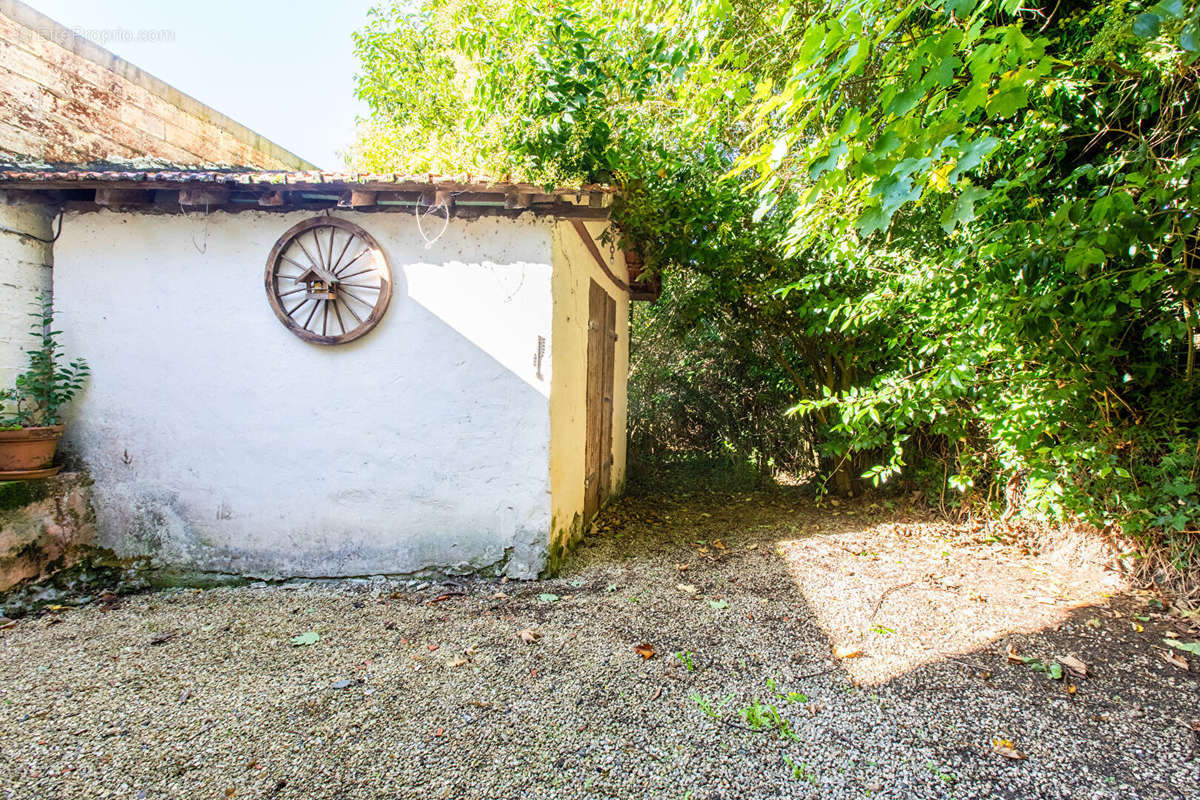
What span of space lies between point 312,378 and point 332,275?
0.69 meters

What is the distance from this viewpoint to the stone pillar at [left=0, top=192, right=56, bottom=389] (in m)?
3.44

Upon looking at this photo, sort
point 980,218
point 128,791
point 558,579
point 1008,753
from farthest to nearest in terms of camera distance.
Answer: point 558,579 < point 980,218 < point 1008,753 < point 128,791

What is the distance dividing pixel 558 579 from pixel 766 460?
4.33m

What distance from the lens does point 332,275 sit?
11.6 ft

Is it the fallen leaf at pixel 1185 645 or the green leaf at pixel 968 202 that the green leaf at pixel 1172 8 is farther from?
the fallen leaf at pixel 1185 645

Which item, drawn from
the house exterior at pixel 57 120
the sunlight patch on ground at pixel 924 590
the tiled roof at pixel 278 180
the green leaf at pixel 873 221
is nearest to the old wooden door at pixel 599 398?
the tiled roof at pixel 278 180

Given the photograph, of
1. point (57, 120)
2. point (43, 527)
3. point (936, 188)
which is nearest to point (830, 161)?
point (936, 188)

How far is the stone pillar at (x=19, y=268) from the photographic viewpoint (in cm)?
344

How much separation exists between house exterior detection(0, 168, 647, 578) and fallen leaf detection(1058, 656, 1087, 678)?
9.28ft

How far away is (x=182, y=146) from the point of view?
546cm

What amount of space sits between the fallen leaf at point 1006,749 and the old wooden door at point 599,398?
122 inches

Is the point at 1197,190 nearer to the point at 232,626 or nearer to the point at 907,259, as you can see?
the point at 907,259

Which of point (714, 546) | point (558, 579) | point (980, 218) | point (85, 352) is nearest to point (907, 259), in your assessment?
point (980, 218)

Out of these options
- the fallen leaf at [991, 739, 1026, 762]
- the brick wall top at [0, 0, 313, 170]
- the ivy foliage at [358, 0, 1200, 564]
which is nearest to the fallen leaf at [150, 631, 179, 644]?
the ivy foliage at [358, 0, 1200, 564]
